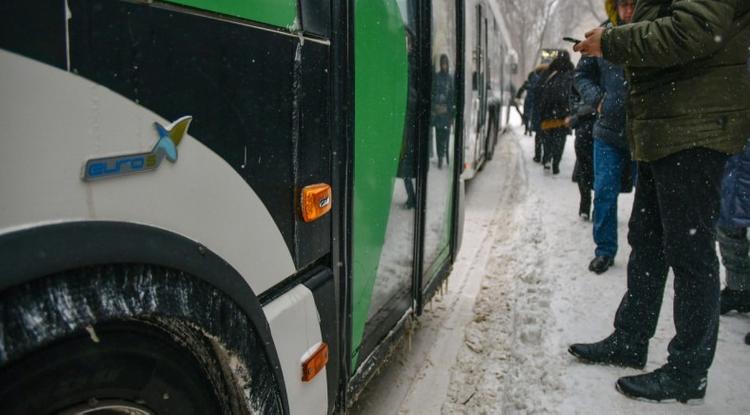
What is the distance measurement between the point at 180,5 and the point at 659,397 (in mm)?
2530

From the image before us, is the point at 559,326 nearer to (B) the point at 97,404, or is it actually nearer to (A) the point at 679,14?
(A) the point at 679,14

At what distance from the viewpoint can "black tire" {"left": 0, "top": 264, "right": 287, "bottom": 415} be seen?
0.82m

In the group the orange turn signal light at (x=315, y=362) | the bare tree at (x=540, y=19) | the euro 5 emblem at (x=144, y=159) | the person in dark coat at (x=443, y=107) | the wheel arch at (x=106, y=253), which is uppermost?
the bare tree at (x=540, y=19)

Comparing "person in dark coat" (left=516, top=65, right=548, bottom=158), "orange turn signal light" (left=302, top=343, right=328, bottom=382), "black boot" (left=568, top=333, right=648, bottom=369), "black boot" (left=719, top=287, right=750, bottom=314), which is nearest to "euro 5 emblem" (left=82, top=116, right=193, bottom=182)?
"orange turn signal light" (left=302, top=343, right=328, bottom=382)

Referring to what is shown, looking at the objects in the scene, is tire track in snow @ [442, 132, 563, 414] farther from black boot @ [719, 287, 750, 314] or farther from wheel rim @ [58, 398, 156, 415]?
wheel rim @ [58, 398, 156, 415]

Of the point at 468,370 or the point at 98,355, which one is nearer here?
the point at 98,355

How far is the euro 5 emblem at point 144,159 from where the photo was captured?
0.88 meters

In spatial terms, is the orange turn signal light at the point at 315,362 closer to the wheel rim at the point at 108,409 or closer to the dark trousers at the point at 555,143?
the wheel rim at the point at 108,409

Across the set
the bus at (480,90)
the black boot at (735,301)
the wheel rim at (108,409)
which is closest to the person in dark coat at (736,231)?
the black boot at (735,301)

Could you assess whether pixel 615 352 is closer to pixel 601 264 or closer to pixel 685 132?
pixel 685 132

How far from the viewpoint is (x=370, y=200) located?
203 centimetres

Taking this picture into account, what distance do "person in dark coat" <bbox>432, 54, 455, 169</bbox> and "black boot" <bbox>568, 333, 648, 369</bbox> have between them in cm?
128

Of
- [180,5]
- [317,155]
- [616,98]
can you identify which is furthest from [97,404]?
[616,98]

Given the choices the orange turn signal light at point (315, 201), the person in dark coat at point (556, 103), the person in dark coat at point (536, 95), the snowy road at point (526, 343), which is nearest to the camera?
the orange turn signal light at point (315, 201)
